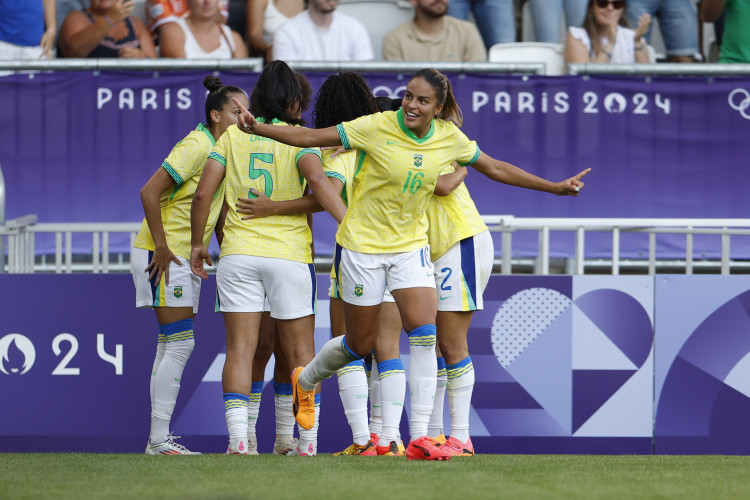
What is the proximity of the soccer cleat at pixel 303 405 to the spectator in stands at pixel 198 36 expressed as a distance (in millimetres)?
5078

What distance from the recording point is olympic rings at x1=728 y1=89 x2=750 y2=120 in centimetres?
897

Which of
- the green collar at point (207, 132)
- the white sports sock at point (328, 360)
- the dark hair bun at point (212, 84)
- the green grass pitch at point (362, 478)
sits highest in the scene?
the dark hair bun at point (212, 84)

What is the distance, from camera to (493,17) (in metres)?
10.2

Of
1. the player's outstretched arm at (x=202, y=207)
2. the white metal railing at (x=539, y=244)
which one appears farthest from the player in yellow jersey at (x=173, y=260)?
the white metal railing at (x=539, y=244)

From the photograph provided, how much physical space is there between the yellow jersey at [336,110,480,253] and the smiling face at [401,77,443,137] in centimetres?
7

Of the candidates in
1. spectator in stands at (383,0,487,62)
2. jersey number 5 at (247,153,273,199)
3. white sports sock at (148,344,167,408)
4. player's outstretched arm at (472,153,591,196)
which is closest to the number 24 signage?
white sports sock at (148,344,167,408)

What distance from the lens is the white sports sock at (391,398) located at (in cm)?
520

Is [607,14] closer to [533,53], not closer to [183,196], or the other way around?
[533,53]

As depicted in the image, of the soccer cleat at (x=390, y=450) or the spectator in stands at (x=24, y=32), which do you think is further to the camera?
the spectator in stands at (x=24, y=32)

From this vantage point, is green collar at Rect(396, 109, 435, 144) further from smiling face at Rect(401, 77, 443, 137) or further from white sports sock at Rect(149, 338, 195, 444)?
white sports sock at Rect(149, 338, 195, 444)

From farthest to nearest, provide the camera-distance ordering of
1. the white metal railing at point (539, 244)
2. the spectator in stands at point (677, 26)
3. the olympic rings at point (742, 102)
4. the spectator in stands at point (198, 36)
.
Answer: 1. the spectator in stands at point (677, 26)
2. the spectator in stands at point (198, 36)
3. the olympic rings at point (742, 102)
4. the white metal railing at point (539, 244)

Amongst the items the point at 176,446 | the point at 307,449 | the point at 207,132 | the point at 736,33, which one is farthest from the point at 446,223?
the point at 736,33

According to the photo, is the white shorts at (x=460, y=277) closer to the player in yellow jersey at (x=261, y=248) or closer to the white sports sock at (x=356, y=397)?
the white sports sock at (x=356, y=397)

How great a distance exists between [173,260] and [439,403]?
1597 mm
